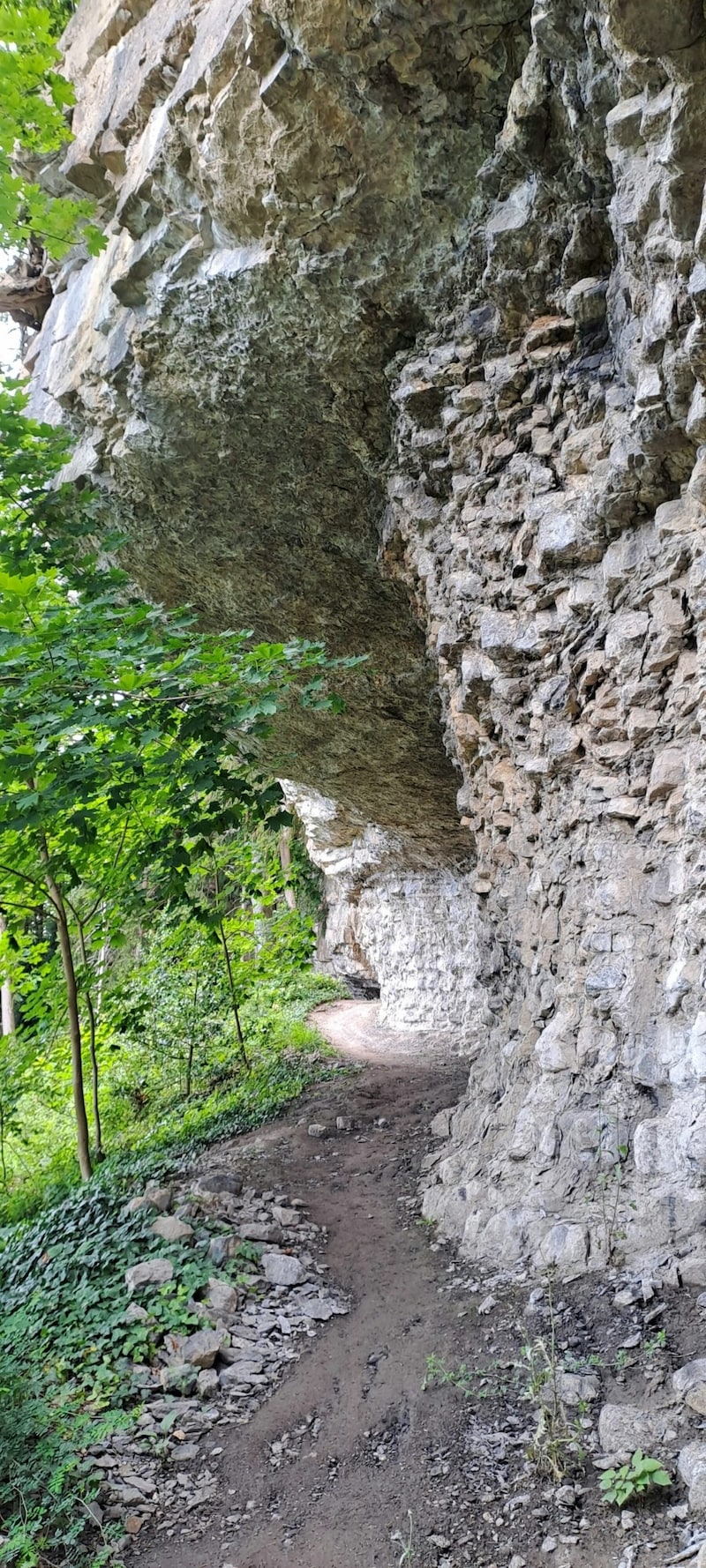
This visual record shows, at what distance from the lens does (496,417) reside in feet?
16.6

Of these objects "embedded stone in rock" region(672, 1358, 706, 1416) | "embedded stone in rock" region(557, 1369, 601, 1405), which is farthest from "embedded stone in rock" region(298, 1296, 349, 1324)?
Result: "embedded stone in rock" region(672, 1358, 706, 1416)

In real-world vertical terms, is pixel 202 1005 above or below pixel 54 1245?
above

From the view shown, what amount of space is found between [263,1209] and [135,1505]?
225 centimetres

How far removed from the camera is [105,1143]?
8.19m

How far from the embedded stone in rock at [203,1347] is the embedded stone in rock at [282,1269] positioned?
0.57 meters

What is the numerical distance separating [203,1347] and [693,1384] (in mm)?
2305

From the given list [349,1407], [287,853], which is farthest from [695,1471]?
[287,853]

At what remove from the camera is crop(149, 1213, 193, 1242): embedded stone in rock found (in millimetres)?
4742

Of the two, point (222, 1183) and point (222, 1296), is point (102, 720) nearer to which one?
point (222, 1296)

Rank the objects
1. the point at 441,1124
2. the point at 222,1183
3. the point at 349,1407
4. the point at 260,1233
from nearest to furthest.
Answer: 1. the point at 349,1407
2. the point at 260,1233
3. the point at 222,1183
4. the point at 441,1124

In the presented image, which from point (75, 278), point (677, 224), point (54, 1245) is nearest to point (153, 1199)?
point (54, 1245)

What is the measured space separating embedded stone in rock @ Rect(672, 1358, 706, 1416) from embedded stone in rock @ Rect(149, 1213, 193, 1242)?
296 centimetres

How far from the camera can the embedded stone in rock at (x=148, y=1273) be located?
4.31m

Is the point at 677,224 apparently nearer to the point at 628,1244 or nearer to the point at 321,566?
the point at 628,1244
